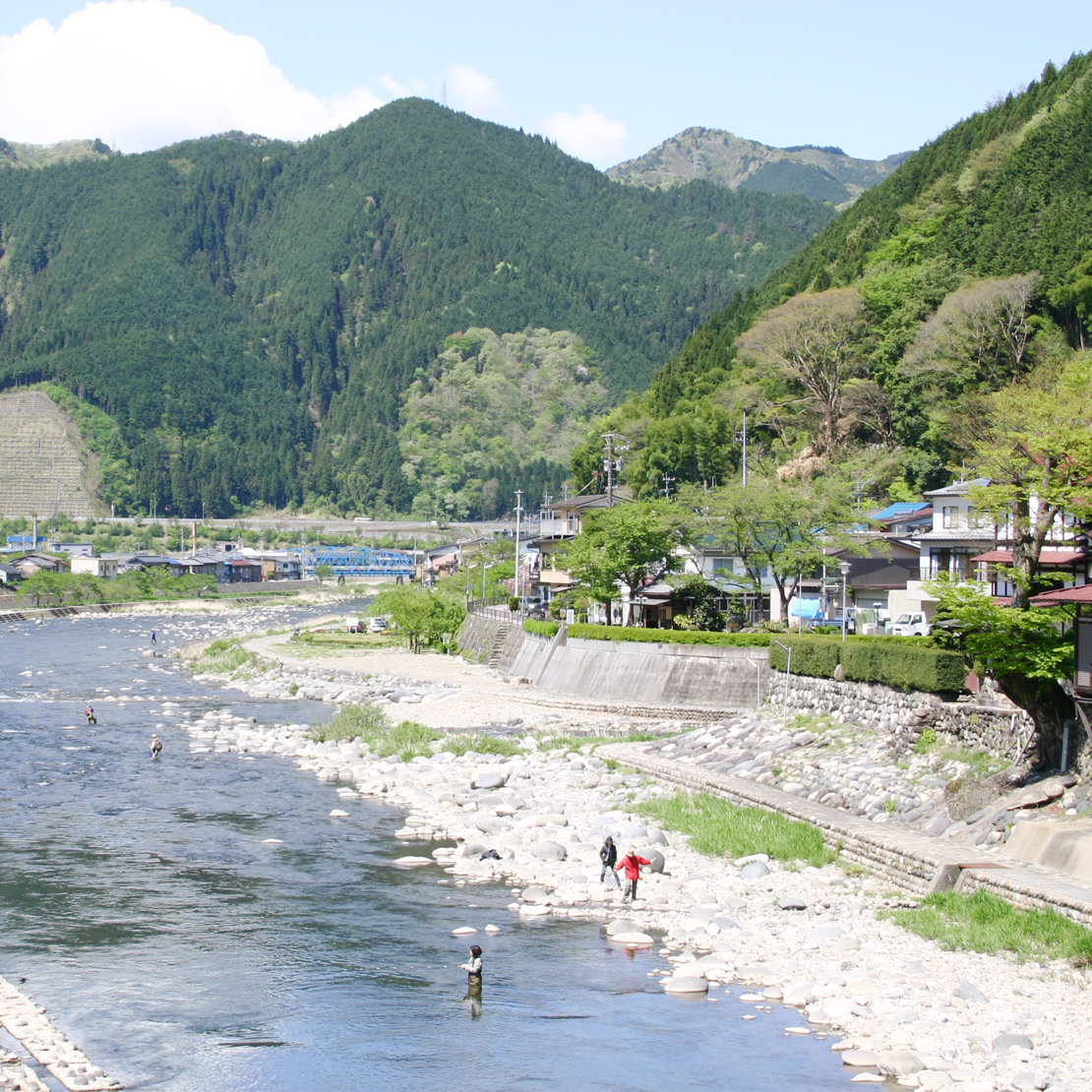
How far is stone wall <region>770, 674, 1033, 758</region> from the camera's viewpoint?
27.0m

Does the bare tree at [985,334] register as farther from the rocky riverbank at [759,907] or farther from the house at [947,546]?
the rocky riverbank at [759,907]

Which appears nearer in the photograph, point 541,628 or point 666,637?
point 666,637

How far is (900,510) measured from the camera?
62812 mm

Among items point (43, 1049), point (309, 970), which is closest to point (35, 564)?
point (309, 970)

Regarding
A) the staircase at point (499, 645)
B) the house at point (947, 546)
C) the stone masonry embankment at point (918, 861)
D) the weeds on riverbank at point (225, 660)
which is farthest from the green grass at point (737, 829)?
the weeds on riverbank at point (225, 660)

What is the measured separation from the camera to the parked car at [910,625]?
45.1 meters

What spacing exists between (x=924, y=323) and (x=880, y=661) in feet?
132

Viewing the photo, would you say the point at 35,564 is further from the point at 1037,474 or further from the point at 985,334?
the point at 1037,474

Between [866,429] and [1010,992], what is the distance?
191ft

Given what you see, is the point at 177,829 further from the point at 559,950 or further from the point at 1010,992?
the point at 1010,992

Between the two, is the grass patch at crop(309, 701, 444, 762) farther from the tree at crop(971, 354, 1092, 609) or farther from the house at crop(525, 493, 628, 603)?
the house at crop(525, 493, 628, 603)

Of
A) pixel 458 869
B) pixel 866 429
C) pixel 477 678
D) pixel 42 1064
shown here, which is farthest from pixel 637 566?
pixel 42 1064

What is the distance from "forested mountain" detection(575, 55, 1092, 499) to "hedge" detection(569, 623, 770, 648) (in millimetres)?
18104

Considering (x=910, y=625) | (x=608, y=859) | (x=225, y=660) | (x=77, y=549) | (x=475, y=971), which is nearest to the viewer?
(x=475, y=971)
